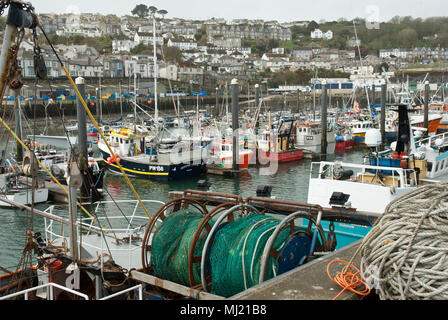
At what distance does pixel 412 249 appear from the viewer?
4.10 m

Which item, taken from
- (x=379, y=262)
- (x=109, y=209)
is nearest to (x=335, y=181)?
(x=379, y=262)

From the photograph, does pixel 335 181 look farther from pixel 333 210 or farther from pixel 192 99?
pixel 192 99

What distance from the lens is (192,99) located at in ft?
Answer: 289

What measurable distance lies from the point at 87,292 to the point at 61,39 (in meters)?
134

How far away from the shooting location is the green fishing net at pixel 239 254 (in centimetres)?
574

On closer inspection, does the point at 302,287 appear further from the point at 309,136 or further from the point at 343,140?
the point at 343,140

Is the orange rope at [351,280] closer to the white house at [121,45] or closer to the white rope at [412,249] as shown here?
the white rope at [412,249]

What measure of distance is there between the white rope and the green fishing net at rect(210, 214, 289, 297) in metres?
1.57

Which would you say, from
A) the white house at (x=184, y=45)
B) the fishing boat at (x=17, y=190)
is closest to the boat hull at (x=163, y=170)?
the fishing boat at (x=17, y=190)

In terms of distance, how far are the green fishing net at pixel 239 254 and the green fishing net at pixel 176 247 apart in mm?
463

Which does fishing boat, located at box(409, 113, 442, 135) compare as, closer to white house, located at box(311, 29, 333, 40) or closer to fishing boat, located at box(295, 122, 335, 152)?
fishing boat, located at box(295, 122, 335, 152)

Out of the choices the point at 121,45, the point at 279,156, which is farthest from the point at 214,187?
the point at 121,45

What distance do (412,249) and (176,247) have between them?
3541 millimetres

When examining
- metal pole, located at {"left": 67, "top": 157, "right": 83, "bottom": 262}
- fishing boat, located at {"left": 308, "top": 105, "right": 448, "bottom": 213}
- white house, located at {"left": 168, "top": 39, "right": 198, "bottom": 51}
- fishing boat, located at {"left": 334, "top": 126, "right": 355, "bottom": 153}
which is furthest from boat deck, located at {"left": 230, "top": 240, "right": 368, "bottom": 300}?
white house, located at {"left": 168, "top": 39, "right": 198, "bottom": 51}
